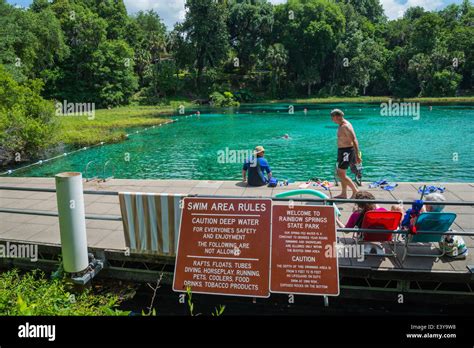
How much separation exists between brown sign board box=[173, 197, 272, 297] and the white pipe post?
1638mm

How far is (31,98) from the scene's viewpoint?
75.6 feet

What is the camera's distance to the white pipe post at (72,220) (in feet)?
19.4

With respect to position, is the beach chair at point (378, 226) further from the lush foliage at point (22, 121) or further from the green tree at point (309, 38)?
the green tree at point (309, 38)

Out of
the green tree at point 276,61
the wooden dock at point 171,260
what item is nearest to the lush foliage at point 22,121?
the wooden dock at point 171,260

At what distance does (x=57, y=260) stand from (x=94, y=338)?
4021 mm

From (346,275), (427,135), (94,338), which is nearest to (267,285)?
(346,275)

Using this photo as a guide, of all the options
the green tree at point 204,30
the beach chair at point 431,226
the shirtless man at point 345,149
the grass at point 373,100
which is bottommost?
the beach chair at point 431,226

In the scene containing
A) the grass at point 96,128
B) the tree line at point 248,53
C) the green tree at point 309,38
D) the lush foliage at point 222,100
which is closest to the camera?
the grass at point 96,128

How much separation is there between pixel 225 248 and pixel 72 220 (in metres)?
2.39

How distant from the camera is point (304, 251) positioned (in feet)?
18.3

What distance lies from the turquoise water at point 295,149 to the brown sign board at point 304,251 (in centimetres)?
1174

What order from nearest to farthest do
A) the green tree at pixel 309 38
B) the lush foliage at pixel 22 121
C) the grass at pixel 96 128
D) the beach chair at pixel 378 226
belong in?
1. the beach chair at pixel 378 226
2. the lush foliage at pixel 22 121
3. the grass at pixel 96 128
4. the green tree at pixel 309 38

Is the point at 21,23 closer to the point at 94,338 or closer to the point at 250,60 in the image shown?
the point at 250,60

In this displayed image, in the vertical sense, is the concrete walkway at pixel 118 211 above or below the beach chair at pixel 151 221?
→ below
